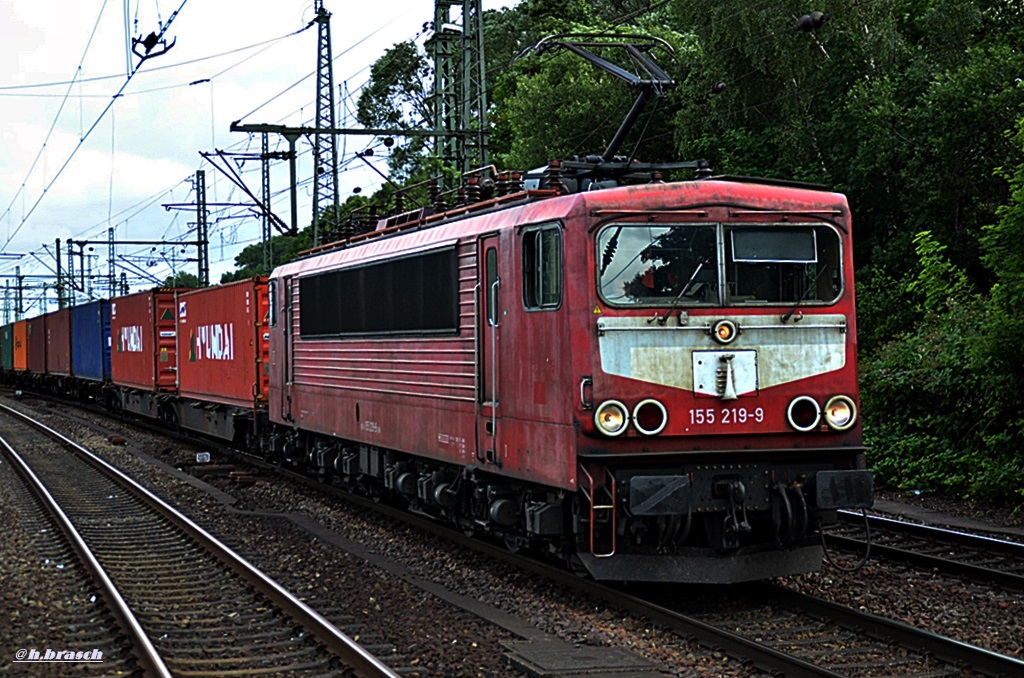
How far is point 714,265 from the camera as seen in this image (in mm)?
9055

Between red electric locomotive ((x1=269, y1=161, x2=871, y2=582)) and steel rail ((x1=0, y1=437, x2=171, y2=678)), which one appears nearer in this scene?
steel rail ((x1=0, y1=437, x2=171, y2=678))

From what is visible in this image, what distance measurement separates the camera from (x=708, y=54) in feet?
86.1

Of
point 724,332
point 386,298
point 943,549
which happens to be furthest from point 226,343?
point 724,332

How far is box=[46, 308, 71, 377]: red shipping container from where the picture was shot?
4075cm

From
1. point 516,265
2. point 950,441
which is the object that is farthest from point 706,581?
point 950,441

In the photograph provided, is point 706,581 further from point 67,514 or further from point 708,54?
point 708,54

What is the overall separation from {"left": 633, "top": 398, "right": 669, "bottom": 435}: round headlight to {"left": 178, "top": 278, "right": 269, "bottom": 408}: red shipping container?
12.3 meters

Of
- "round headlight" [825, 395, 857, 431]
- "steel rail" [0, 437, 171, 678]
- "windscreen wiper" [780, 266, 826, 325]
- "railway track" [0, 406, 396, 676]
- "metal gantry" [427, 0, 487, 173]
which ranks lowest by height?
"railway track" [0, 406, 396, 676]

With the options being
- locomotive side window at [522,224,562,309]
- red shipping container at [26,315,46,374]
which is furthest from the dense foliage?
red shipping container at [26,315,46,374]

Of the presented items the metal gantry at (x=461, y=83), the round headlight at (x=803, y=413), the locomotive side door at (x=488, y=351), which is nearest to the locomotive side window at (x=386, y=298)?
the locomotive side door at (x=488, y=351)

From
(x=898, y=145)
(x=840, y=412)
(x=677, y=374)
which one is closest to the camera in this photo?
(x=677, y=374)

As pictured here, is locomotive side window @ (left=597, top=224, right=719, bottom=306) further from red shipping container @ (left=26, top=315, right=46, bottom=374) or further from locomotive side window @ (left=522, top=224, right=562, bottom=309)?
red shipping container @ (left=26, top=315, right=46, bottom=374)

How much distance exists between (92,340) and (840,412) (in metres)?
31.1

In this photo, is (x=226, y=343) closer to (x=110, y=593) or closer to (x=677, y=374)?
(x=110, y=593)
